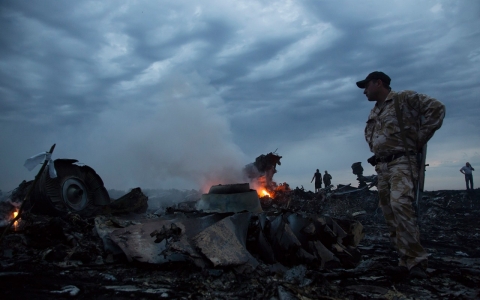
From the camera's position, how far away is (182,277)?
342cm

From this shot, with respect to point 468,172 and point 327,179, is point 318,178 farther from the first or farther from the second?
point 468,172

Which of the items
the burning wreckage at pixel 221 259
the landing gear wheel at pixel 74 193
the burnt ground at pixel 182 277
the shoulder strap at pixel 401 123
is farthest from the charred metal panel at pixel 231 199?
the landing gear wheel at pixel 74 193

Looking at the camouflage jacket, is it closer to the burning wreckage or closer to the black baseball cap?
the black baseball cap

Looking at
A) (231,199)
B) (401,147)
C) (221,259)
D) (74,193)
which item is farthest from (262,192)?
(221,259)

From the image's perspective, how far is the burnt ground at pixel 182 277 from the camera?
2.91 m

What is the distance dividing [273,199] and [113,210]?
8557 millimetres

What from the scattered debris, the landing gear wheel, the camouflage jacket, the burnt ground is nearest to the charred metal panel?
the scattered debris

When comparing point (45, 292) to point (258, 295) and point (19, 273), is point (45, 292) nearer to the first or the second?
point (19, 273)

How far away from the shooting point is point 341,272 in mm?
3703

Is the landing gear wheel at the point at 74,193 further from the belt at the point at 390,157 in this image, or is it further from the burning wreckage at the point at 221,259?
the belt at the point at 390,157

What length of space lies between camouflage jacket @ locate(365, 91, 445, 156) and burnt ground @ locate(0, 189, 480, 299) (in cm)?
160

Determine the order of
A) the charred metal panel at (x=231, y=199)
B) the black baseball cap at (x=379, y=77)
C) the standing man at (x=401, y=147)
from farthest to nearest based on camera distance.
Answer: the charred metal panel at (x=231, y=199) < the black baseball cap at (x=379, y=77) < the standing man at (x=401, y=147)

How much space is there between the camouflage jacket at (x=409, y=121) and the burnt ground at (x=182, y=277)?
1599 millimetres

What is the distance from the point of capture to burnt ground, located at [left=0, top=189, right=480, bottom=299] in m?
2.91
